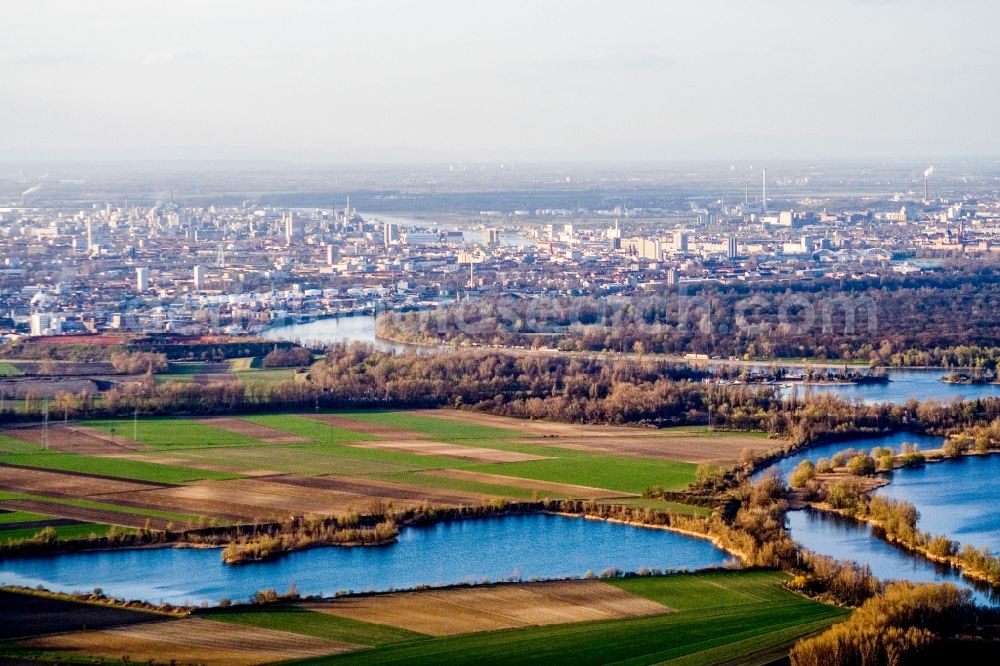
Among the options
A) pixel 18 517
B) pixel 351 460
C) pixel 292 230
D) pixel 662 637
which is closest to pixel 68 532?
pixel 18 517

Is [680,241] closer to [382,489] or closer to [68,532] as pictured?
[382,489]

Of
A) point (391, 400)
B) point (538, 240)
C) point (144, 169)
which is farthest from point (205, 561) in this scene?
point (144, 169)

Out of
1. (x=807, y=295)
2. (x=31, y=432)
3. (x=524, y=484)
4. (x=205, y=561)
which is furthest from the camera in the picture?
(x=807, y=295)

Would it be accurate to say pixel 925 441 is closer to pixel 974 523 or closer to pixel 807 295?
pixel 974 523

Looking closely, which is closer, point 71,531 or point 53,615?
point 53,615

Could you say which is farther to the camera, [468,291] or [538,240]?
[538,240]

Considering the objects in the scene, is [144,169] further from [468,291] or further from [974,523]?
[974,523]

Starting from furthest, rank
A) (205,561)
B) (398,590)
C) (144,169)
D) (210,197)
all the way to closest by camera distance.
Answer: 1. (144,169)
2. (210,197)
3. (205,561)
4. (398,590)
